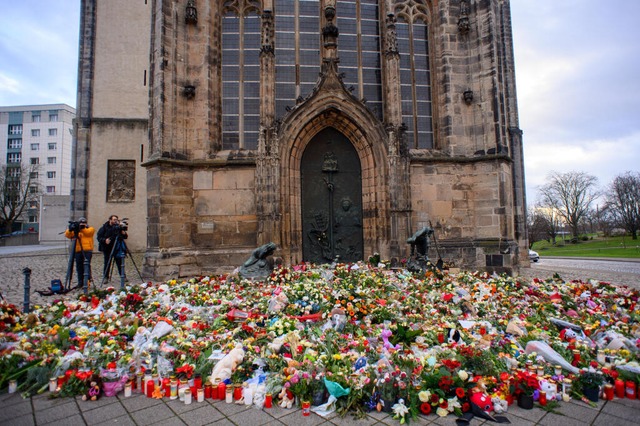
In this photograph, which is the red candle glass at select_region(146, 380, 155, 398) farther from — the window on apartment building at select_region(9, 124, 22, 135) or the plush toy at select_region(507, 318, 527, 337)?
the window on apartment building at select_region(9, 124, 22, 135)

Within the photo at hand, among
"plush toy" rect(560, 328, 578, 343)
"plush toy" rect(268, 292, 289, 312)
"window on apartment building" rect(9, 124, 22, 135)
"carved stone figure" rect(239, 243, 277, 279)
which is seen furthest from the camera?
"window on apartment building" rect(9, 124, 22, 135)

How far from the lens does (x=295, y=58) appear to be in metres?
11.5

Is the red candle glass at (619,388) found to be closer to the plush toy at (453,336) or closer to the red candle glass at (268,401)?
the plush toy at (453,336)

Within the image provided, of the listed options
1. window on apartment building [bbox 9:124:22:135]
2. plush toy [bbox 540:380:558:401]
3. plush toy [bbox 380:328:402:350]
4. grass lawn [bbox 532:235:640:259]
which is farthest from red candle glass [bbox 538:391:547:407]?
window on apartment building [bbox 9:124:22:135]

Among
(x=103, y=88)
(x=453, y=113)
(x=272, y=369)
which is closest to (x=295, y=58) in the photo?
(x=453, y=113)

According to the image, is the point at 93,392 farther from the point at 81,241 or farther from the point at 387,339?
the point at 81,241

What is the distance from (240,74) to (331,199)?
4.65m

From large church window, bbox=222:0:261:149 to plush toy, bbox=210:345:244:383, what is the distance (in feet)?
27.0

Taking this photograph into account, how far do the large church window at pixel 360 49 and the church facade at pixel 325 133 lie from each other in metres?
0.03

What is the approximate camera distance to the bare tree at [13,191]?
41438 mm

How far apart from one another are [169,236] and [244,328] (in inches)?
242

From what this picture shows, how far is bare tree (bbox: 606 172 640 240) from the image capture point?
45.0 m

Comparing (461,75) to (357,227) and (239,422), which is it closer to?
(357,227)

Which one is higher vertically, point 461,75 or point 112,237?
point 461,75
